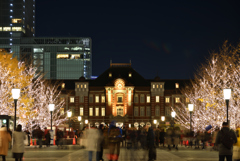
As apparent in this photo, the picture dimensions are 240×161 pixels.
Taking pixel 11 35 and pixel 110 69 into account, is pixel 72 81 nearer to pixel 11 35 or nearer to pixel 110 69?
pixel 110 69

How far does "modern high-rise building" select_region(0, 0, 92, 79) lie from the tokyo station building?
168 feet

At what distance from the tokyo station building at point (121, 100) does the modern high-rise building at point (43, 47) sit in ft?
168

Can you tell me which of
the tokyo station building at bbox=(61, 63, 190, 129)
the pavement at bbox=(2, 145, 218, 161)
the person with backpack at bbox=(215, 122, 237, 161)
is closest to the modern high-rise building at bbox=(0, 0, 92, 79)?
the tokyo station building at bbox=(61, 63, 190, 129)

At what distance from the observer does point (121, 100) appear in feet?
333

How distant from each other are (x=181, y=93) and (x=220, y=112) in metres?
61.3

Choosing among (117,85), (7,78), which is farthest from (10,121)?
(117,85)

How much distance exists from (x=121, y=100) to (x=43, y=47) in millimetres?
66393

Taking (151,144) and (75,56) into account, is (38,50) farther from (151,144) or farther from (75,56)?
(151,144)

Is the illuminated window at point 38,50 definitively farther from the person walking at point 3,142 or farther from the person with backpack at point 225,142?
the person with backpack at point 225,142

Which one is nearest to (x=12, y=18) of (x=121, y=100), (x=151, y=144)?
(x=121, y=100)

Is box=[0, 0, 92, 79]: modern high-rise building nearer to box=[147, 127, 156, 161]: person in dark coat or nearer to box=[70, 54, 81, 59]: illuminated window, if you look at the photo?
box=[70, 54, 81, 59]: illuminated window

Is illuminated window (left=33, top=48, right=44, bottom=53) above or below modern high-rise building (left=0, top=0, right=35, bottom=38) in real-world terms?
below

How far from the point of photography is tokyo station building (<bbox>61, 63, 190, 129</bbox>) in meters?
101

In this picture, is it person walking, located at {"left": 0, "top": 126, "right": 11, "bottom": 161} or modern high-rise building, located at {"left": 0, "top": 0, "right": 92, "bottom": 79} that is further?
modern high-rise building, located at {"left": 0, "top": 0, "right": 92, "bottom": 79}
